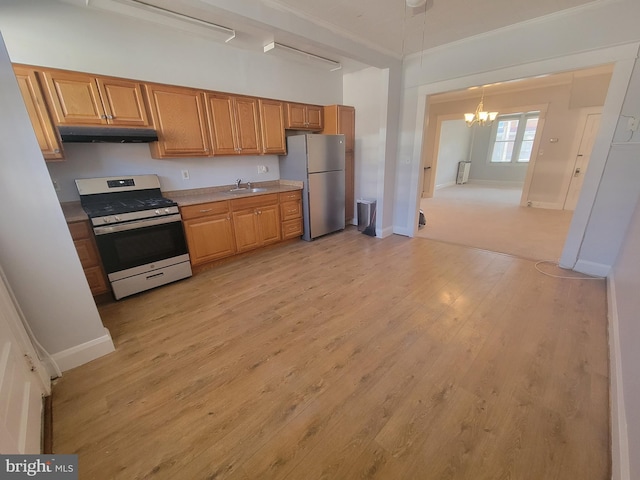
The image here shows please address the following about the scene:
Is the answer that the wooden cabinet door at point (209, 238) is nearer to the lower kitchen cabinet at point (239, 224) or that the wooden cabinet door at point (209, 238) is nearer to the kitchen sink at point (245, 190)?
the lower kitchen cabinet at point (239, 224)

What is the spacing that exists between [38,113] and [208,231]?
5.55 ft

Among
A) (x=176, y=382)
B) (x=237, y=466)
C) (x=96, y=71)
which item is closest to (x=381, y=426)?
(x=237, y=466)

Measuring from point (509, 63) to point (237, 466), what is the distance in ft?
14.3

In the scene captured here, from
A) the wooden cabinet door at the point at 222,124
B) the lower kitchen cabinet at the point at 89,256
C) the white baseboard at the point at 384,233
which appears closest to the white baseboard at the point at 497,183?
the white baseboard at the point at 384,233

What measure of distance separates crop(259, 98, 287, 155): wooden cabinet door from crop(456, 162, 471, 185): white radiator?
833 centimetres

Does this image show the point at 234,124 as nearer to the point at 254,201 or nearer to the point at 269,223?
the point at 254,201

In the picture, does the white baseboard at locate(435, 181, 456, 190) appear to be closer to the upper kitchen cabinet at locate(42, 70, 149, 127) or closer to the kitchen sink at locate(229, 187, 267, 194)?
the kitchen sink at locate(229, 187, 267, 194)

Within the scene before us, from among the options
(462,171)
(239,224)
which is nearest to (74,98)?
(239,224)

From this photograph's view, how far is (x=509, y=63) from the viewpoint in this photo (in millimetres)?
2959

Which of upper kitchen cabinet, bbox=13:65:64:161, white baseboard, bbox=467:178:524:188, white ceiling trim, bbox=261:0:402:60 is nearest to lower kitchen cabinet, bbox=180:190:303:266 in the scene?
upper kitchen cabinet, bbox=13:65:64:161

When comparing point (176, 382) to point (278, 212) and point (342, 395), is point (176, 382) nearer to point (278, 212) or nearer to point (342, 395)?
point (342, 395)

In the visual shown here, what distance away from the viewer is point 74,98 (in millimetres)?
2348

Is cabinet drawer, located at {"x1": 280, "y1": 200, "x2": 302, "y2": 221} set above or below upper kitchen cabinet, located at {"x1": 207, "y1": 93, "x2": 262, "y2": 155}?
below

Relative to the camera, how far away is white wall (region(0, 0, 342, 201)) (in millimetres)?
2301
